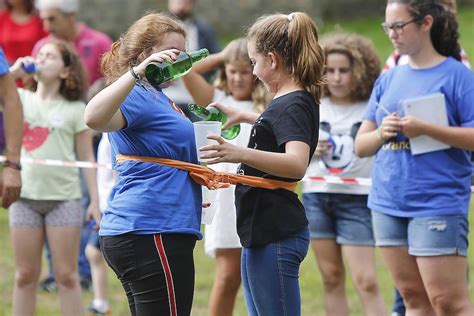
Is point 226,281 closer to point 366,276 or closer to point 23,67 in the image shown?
point 366,276

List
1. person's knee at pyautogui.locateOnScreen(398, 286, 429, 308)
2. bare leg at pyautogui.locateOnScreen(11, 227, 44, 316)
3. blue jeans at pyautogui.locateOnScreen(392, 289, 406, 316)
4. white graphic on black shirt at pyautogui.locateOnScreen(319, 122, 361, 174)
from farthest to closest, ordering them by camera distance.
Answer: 1. blue jeans at pyautogui.locateOnScreen(392, 289, 406, 316)
2. white graphic on black shirt at pyautogui.locateOnScreen(319, 122, 361, 174)
3. bare leg at pyautogui.locateOnScreen(11, 227, 44, 316)
4. person's knee at pyautogui.locateOnScreen(398, 286, 429, 308)

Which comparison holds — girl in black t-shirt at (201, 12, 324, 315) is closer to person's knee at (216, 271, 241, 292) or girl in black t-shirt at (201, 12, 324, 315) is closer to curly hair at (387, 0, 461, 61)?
curly hair at (387, 0, 461, 61)

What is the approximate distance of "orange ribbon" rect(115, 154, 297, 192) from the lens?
4.40m

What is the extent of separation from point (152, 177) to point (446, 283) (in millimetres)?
1781

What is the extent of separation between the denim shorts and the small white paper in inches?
14.1

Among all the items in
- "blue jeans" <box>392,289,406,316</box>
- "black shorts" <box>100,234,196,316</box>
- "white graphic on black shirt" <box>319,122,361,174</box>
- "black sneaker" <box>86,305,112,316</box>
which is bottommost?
"black sneaker" <box>86,305,112,316</box>

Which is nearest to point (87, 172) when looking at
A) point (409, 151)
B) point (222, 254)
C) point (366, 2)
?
point (222, 254)

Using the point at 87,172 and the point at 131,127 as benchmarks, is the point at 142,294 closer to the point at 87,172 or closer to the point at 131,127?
the point at 131,127

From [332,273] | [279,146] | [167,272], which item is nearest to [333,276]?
[332,273]

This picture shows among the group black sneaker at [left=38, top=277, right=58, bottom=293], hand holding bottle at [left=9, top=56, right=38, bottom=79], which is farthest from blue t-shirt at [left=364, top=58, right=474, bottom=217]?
black sneaker at [left=38, top=277, right=58, bottom=293]

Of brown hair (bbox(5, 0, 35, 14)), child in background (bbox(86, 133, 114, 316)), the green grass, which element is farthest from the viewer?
brown hair (bbox(5, 0, 35, 14))

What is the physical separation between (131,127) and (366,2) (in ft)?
58.8

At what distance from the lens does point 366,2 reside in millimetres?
21703

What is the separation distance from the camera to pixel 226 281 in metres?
5.98
